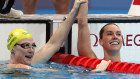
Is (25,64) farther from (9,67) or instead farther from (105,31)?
(105,31)

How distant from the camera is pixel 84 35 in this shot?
A: 17.5 feet

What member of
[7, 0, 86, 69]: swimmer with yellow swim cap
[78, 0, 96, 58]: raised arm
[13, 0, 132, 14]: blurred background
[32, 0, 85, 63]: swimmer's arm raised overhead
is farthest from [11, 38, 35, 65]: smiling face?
[13, 0, 132, 14]: blurred background

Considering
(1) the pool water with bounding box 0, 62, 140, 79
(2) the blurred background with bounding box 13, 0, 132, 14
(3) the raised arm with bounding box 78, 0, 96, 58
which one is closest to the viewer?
(1) the pool water with bounding box 0, 62, 140, 79

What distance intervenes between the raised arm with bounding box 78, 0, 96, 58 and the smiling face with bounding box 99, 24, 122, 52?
0.67 feet

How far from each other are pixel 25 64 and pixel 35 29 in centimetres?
121

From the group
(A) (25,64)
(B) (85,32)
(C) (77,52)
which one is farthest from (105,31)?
(A) (25,64)

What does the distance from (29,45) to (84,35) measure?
1.06 m

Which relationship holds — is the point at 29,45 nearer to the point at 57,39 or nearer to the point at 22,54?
the point at 22,54

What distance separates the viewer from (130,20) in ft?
18.9

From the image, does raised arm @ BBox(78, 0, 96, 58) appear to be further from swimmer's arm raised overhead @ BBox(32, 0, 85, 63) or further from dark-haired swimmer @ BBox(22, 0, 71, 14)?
dark-haired swimmer @ BBox(22, 0, 71, 14)

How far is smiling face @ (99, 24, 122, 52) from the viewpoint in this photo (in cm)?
509

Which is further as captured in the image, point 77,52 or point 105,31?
point 77,52

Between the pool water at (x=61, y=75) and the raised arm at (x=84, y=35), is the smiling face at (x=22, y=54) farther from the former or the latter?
the raised arm at (x=84, y=35)

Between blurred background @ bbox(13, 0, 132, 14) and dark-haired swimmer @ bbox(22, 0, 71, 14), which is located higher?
dark-haired swimmer @ bbox(22, 0, 71, 14)
